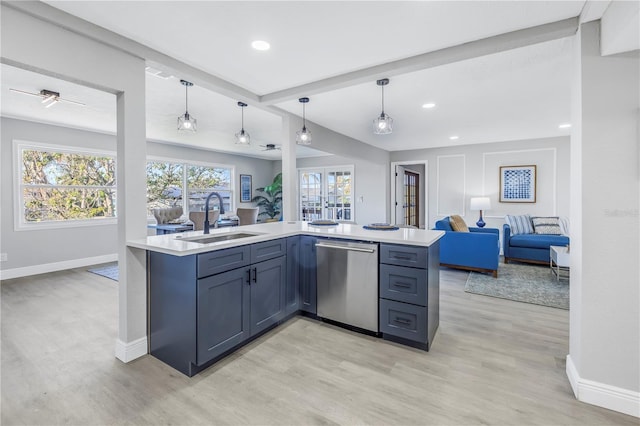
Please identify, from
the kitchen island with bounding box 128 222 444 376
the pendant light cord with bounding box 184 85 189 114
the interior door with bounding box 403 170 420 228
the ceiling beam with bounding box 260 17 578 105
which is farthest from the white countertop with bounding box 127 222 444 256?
the interior door with bounding box 403 170 420 228

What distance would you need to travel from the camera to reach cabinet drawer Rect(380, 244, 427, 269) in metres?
2.31

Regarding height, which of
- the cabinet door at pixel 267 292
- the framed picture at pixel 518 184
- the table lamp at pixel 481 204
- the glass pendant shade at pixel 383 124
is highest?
the glass pendant shade at pixel 383 124

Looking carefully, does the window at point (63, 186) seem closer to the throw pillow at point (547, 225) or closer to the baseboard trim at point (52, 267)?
the baseboard trim at point (52, 267)

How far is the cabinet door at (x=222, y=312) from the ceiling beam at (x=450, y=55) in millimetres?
1931

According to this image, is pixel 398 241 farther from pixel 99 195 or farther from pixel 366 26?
pixel 99 195

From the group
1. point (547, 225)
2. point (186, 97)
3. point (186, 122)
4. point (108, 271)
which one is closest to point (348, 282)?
point (186, 122)

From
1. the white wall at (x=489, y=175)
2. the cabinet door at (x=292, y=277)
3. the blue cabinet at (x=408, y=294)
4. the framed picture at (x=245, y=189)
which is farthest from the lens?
the framed picture at (x=245, y=189)

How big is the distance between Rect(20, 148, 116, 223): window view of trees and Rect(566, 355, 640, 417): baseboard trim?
672 cm

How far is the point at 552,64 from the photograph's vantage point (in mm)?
2654

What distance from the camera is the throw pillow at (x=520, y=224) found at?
5715 millimetres

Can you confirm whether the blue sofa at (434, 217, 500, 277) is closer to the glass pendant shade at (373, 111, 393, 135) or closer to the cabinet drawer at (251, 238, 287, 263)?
the glass pendant shade at (373, 111, 393, 135)

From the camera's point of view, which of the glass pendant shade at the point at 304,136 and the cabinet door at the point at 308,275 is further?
the glass pendant shade at the point at 304,136

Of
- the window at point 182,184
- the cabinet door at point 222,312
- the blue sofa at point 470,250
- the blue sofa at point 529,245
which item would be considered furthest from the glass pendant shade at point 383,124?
the window at point 182,184

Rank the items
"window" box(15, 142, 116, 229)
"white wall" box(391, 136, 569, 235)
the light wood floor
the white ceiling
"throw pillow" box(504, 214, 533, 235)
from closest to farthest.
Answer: the light wood floor → the white ceiling → "window" box(15, 142, 116, 229) → "throw pillow" box(504, 214, 533, 235) → "white wall" box(391, 136, 569, 235)
